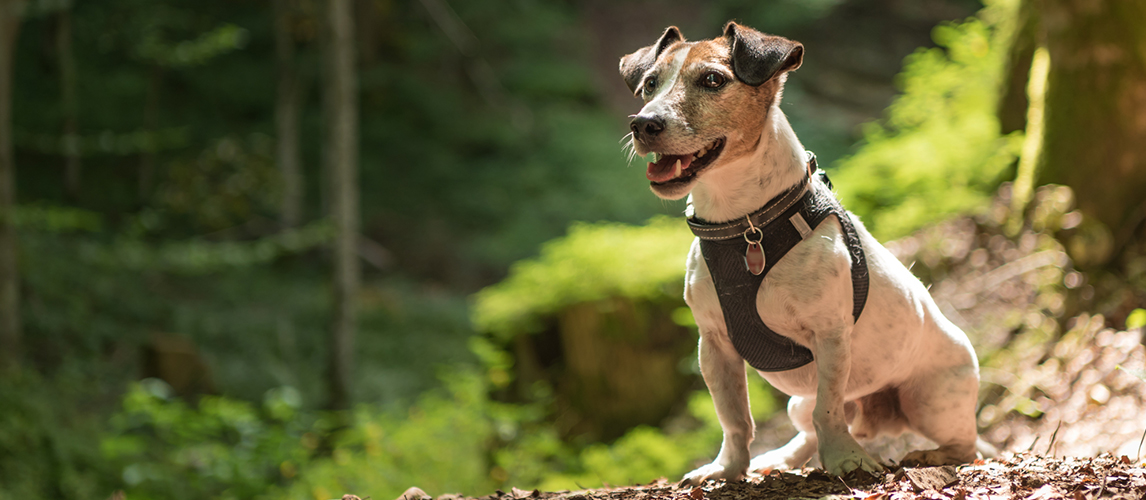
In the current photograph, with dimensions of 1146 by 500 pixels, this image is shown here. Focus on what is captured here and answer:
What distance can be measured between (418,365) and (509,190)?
20.6 feet

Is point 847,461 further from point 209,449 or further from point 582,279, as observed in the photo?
point 209,449

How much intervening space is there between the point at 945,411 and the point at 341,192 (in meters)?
7.56

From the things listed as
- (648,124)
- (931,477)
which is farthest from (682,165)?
(931,477)

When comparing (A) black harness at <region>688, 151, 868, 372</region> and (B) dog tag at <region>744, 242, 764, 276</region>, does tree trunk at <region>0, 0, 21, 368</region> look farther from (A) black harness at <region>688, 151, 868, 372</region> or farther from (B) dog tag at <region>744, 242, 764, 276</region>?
(B) dog tag at <region>744, 242, 764, 276</region>

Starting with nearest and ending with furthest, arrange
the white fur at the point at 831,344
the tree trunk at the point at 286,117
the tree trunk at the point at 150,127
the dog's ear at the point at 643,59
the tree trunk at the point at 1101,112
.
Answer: the white fur at the point at 831,344 < the dog's ear at the point at 643,59 < the tree trunk at the point at 1101,112 < the tree trunk at the point at 286,117 < the tree trunk at the point at 150,127

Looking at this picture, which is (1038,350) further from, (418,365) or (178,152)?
(178,152)

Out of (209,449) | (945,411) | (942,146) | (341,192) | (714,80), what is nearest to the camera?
(714,80)

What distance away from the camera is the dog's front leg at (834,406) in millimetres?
2316

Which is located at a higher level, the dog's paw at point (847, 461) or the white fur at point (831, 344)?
the white fur at point (831, 344)

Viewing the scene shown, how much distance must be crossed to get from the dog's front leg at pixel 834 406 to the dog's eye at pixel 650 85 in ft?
3.16

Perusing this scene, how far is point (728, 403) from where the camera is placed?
2594 millimetres

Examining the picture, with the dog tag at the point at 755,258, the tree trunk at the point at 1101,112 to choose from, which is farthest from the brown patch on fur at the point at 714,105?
the tree trunk at the point at 1101,112

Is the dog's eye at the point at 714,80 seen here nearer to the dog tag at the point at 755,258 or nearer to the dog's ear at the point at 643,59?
the dog's ear at the point at 643,59

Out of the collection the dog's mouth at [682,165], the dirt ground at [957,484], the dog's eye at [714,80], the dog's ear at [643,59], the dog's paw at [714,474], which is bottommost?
the dirt ground at [957,484]
